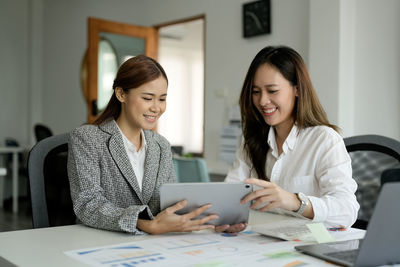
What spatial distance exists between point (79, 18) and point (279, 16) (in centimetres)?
324

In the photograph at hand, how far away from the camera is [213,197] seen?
1253 millimetres

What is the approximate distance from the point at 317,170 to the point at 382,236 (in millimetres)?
688

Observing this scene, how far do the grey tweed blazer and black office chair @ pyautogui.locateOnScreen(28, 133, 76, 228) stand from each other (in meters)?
0.07

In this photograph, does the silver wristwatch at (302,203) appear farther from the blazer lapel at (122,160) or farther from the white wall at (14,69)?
the white wall at (14,69)

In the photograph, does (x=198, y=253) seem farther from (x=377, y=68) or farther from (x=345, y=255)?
(x=377, y=68)

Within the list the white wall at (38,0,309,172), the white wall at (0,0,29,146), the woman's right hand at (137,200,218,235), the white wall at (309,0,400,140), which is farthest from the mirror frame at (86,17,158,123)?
the woman's right hand at (137,200,218,235)

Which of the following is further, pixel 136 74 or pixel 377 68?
pixel 377 68

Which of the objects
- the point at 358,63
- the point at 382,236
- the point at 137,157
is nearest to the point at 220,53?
the point at 358,63

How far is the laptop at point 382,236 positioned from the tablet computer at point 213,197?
321mm

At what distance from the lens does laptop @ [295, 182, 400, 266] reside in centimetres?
87

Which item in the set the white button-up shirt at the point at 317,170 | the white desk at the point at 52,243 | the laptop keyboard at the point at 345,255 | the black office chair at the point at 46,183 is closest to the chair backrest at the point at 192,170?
the white button-up shirt at the point at 317,170

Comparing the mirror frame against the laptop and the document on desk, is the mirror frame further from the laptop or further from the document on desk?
the laptop

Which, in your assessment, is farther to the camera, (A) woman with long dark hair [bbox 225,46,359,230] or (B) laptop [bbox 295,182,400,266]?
(A) woman with long dark hair [bbox 225,46,359,230]

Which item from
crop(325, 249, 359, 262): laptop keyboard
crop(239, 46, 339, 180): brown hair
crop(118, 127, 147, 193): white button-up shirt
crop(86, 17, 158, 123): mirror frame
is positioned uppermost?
crop(86, 17, 158, 123): mirror frame
